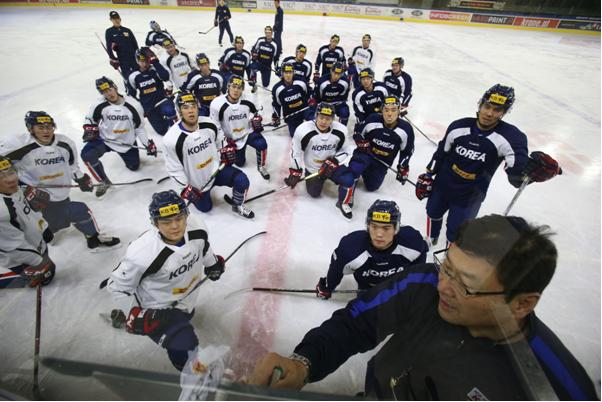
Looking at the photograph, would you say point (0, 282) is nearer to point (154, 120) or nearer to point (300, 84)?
point (154, 120)

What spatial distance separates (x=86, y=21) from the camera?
43.9 ft

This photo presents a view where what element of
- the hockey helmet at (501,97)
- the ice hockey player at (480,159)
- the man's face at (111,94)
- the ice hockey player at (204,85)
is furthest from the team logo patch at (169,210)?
the ice hockey player at (204,85)

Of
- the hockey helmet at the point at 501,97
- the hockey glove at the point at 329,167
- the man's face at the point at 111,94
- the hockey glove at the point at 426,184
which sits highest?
the hockey helmet at the point at 501,97

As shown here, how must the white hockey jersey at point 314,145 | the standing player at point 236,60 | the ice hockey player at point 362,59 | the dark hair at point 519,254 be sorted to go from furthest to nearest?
the ice hockey player at point 362,59
the standing player at point 236,60
the white hockey jersey at point 314,145
the dark hair at point 519,254

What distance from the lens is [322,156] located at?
11.9 feet

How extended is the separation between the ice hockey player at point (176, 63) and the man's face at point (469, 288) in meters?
6.06

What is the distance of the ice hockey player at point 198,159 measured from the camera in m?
2.96

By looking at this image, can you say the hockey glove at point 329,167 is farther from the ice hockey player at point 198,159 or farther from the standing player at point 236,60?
the standing player at point 236,60

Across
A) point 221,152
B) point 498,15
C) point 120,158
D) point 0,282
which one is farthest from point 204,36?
point 498,15

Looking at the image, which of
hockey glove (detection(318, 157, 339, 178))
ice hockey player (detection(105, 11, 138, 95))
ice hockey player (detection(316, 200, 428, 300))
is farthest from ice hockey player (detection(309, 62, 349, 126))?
ice hockey player (detection(105, 11, 138, 95))

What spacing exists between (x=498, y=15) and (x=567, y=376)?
23696mm

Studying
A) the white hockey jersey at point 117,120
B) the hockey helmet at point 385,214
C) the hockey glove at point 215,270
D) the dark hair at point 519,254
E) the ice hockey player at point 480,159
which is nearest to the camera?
the dark hair at point 519,254

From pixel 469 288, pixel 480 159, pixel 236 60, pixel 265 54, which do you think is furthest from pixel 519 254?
pixel 265 54

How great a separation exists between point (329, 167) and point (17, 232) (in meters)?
2.75
